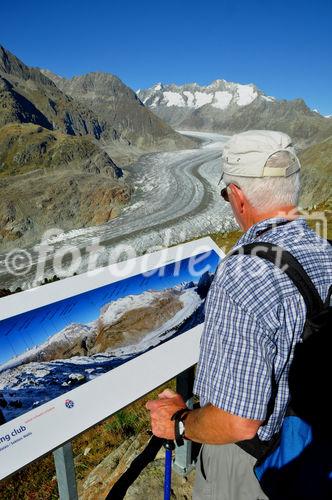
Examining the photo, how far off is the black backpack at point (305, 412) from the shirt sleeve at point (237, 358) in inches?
7.0

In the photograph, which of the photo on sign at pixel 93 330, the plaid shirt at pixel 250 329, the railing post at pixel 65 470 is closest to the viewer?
the plaid shirt at pixel 250 329

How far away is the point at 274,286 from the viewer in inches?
73.7

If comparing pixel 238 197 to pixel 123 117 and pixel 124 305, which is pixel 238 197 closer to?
pixel 124 305

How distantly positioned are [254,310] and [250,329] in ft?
0.30

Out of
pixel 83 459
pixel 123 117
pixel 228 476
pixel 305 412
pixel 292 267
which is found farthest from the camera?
pixel 123 117

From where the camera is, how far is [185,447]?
424 cm

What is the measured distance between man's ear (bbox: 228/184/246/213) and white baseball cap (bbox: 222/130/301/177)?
0.28ft

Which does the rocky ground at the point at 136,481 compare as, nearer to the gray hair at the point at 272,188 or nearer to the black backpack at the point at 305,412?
the black backpack at the point at 305,412

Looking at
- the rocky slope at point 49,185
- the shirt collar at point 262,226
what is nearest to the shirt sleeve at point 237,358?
the shirt collar at point 262,226

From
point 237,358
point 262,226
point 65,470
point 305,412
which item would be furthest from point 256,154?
point 65,470

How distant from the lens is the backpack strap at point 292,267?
6.31 feet

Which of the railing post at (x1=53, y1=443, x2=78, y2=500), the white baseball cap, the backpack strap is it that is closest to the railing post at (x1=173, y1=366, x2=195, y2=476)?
the railing post at (x1=53, y1=443, x2=78, y2=500)

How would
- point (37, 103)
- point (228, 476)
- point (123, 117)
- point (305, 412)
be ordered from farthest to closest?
1. point (123, 117)
2. point (37, 103)
3. point (228, 476)
4. point (305, 412)

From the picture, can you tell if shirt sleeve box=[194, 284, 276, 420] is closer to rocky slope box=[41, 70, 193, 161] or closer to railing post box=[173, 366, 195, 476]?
railing post box=[173, 366, 195, 476]
